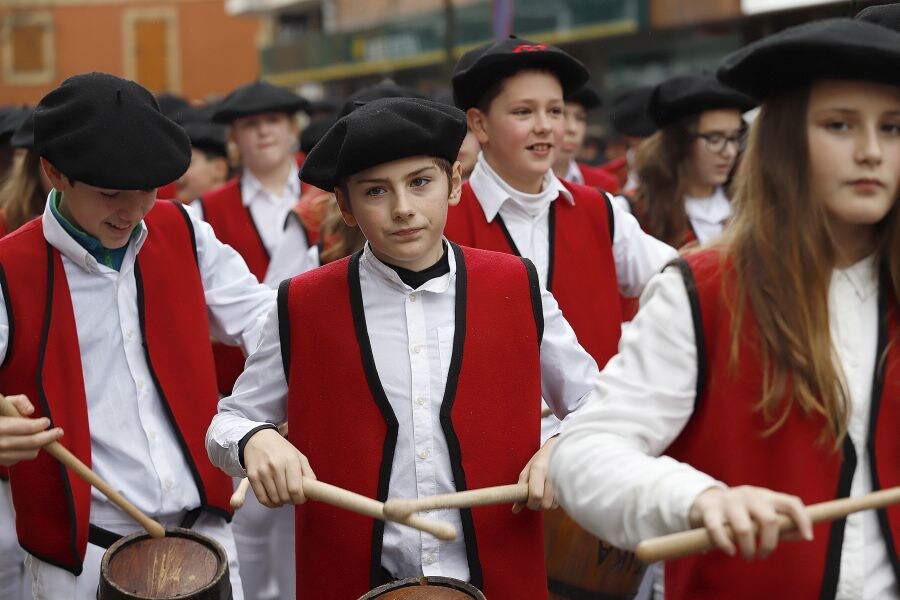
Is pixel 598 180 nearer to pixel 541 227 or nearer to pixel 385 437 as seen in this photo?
pixel 541 227

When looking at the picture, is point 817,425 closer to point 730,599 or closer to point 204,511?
point 730,599

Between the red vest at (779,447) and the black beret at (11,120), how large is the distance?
17.3 feet

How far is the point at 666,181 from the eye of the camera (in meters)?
6.41

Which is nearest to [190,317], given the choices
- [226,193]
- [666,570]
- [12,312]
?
[12,312]

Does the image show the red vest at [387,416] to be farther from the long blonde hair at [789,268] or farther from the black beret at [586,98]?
the black beret at [586,98]

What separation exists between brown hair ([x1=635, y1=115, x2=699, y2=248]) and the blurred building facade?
1580 inches

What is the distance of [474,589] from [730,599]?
25.6 inches

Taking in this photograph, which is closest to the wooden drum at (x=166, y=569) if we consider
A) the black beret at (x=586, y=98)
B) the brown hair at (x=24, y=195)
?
the brown hair at (x=24, y=195)

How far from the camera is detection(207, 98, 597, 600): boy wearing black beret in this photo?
3137mm

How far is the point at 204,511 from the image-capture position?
382 centimetres

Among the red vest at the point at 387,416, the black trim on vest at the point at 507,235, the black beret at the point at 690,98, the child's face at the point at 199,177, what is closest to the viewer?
the red vest at the point at 387,416

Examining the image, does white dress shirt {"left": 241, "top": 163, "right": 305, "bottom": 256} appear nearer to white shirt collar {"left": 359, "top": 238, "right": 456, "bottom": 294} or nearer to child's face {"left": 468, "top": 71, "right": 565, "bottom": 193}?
child's face {"left": 468, "top": 71, "right": 565, "bottom": 193}

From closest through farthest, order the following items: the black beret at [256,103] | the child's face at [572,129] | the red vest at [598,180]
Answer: the black beret at [256,103], the child's face at [572,129], the red vest at [598,180]

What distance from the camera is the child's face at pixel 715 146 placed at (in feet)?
20.7
